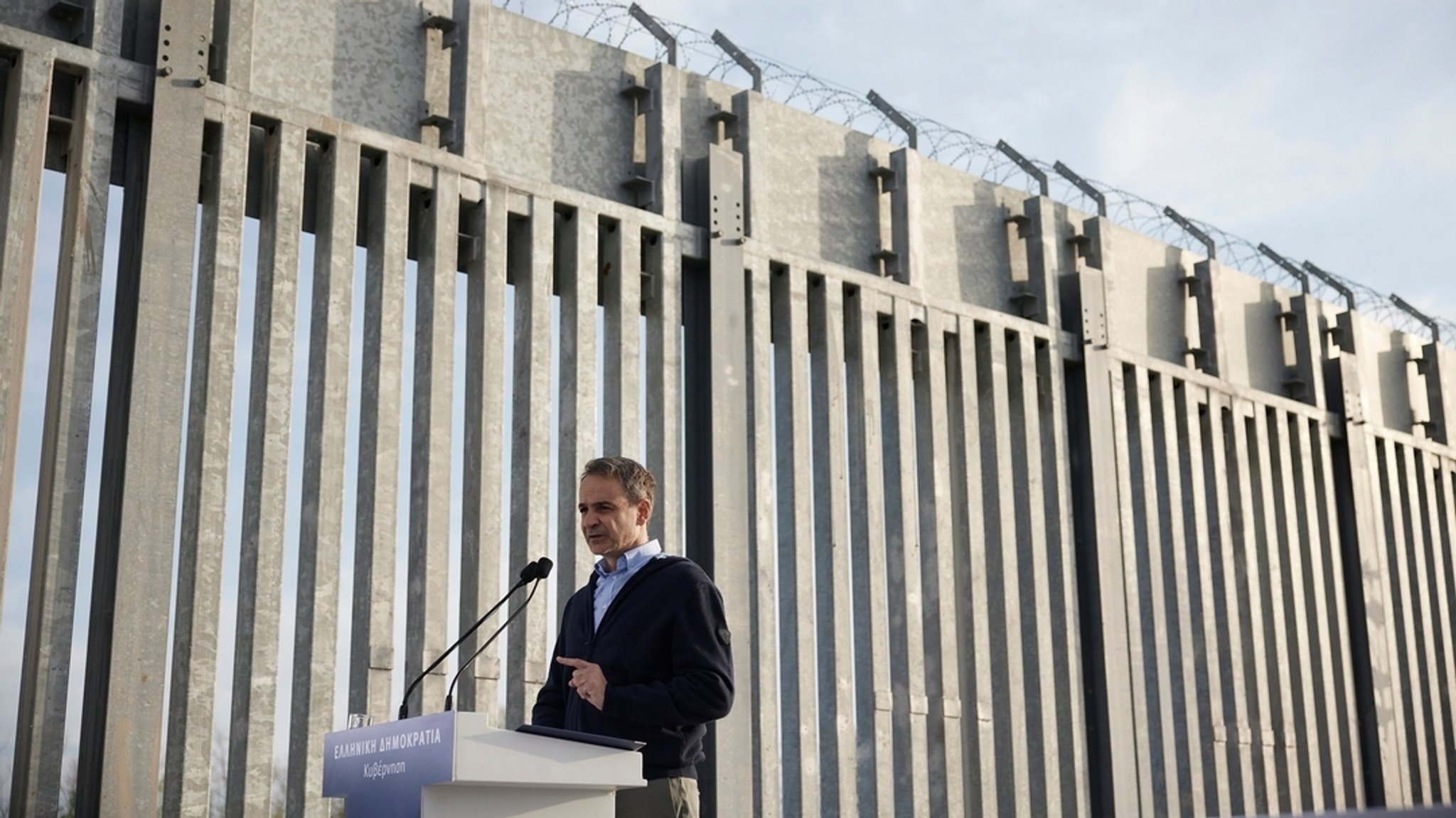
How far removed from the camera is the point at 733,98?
8109 millimetres

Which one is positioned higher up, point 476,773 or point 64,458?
point 64,458

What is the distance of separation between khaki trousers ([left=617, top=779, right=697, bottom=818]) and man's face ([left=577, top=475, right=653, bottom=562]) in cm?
57

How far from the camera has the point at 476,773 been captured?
323cm

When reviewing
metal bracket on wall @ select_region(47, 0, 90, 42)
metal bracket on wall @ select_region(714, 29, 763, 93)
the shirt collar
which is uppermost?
metal bracket on wall @ select_region(714, 29, 763, 93)

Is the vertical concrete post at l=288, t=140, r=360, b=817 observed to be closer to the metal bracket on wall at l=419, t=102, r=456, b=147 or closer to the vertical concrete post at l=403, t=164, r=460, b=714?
the vertical concrete post at l=403, t=164, r=460, b=714

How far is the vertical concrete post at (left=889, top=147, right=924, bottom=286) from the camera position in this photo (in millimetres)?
8594

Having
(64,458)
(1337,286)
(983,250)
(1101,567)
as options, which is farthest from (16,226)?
(1337,286)

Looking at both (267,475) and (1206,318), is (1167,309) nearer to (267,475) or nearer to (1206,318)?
(1206,318)

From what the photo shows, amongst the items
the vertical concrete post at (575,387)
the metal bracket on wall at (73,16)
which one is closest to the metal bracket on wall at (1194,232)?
the vertical concrete post at (575,387)

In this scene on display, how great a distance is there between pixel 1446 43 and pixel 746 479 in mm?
4994

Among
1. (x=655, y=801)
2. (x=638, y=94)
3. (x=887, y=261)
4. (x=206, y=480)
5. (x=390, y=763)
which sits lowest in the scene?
(x=655, y=801)

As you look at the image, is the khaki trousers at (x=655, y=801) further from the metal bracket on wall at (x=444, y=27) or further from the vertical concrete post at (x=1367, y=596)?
the vertical concrete post at (x=1367, y=596)

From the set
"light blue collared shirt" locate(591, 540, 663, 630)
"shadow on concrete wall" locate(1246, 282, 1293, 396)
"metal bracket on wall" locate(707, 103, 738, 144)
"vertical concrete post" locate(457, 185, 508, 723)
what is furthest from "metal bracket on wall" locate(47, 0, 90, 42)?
"shadow on concrete wall" locate(1246, 282, 1293, 396)

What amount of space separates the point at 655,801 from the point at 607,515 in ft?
2.25
